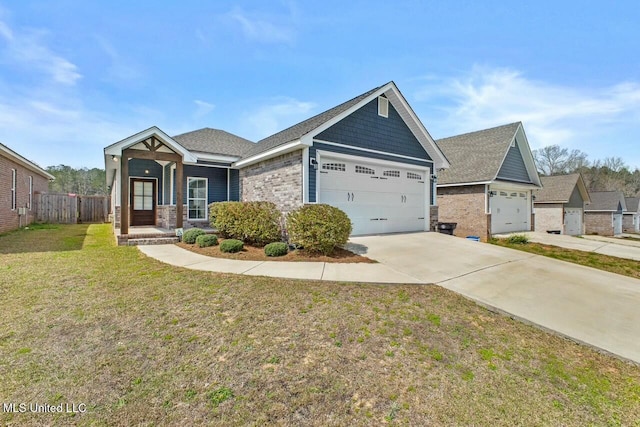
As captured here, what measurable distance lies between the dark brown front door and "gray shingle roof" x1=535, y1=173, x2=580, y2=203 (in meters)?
27.6

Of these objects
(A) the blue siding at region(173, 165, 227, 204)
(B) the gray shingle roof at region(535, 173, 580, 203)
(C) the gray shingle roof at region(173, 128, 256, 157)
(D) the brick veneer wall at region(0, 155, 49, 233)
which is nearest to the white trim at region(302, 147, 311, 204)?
(C) the gray shingle roof at region(173, 128, 256, 157)

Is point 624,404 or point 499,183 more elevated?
point 499,183

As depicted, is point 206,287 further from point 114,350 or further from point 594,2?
point 594,2

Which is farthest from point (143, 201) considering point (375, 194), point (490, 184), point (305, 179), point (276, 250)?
point (490, 184)

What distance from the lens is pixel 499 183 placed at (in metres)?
15.6

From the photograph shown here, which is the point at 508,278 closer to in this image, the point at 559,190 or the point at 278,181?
the point at 278,181

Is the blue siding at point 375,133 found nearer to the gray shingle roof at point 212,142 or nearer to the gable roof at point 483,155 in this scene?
the gable roof at point 483,155

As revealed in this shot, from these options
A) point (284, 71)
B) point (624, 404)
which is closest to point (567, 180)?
point (284, 71)

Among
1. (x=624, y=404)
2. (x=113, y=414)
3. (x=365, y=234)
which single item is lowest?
(x=624, y=404)

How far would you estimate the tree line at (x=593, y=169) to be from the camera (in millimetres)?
44156

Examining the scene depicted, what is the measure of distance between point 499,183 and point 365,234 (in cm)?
984

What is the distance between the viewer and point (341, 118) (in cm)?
995

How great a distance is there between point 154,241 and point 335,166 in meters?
6.90

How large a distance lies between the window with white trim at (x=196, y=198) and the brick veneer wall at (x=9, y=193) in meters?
7.65
